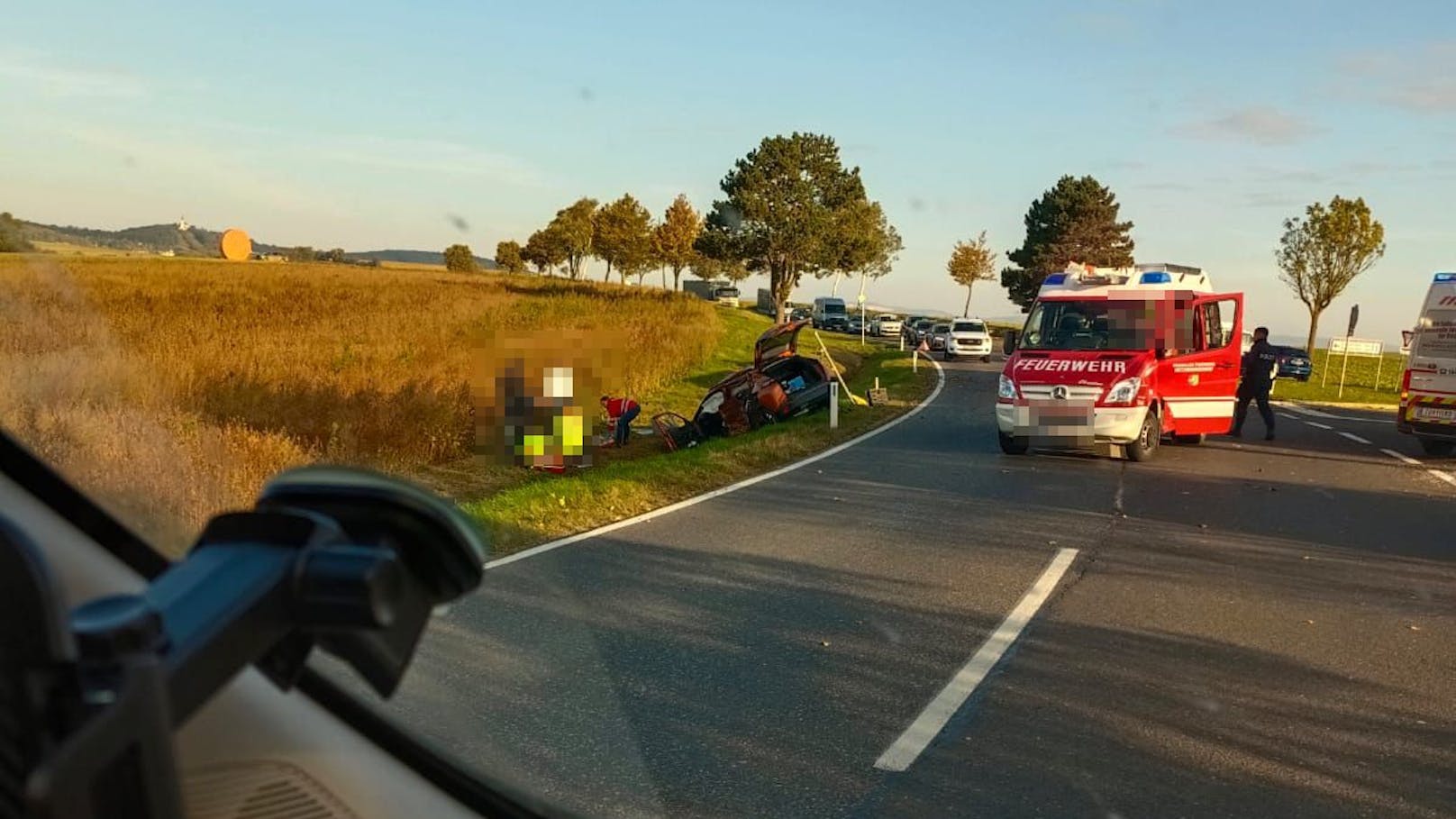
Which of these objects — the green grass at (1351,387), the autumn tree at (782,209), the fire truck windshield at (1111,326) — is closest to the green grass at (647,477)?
the fire truck windshield at (1111,326)

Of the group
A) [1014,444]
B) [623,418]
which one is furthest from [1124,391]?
[623,418]

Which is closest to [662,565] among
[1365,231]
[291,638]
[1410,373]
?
[291,638]

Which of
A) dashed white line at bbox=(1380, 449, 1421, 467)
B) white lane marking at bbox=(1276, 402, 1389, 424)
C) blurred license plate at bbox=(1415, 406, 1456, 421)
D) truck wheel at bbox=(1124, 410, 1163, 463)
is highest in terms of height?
blurred license plate at bbox=(1415, 406, 1456, 421)

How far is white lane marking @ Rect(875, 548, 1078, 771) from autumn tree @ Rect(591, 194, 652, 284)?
4474 cm

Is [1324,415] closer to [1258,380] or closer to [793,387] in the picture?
[1258,380]

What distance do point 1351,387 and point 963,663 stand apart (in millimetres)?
36566

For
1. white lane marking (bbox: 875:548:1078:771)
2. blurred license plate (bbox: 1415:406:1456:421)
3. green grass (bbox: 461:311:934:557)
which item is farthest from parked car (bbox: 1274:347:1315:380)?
white lane marking (bbox: 875:548:1078:771)

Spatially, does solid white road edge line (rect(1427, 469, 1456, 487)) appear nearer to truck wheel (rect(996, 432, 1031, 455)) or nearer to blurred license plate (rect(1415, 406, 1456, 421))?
blurred license plate (rect(1415, 406, 1456, 421))

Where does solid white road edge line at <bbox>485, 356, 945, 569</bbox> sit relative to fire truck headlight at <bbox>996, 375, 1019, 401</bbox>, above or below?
below

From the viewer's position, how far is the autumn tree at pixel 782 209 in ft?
204

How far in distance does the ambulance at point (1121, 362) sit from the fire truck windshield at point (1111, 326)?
0.01 metres

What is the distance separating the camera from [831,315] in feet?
240

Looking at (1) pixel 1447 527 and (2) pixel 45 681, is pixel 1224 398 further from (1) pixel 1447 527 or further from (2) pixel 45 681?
(2) pixel 45 681

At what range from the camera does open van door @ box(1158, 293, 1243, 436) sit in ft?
48.3
